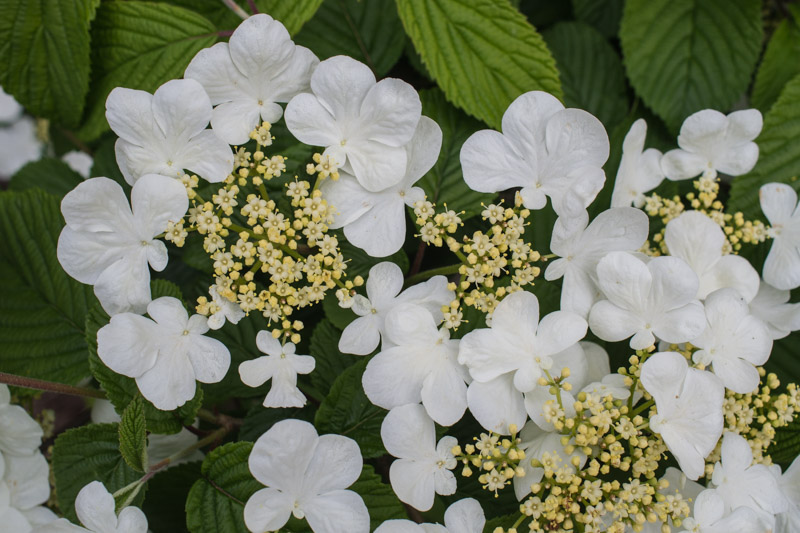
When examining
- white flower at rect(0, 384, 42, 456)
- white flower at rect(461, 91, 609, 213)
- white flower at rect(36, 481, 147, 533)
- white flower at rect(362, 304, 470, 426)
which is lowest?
white flower at rect(0, 384, 42, 456)

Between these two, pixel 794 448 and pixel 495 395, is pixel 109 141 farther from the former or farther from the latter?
pixel 794 448

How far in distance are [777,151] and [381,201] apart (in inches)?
22.2

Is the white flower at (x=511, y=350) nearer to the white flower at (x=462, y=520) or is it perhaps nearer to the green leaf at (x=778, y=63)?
the white flower at (x=462, y=520)

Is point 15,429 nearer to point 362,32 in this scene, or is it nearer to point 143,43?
point 143,43

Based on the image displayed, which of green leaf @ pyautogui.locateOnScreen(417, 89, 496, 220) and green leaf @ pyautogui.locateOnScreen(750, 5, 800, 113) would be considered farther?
green leaf @ pyautogui.locateOnScreen(750, 5, 800, 113)

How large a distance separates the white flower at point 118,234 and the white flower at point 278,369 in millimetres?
129

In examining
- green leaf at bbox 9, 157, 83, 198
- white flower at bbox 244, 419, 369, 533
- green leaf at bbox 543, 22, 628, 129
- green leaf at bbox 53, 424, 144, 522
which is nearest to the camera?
white flower at bbox 244, 419, 369, 533

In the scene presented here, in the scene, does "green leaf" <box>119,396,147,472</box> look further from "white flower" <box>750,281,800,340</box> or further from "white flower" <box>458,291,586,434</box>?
"white flower" <box>750,281,800,340</box>

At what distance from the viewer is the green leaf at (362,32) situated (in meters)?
0.93

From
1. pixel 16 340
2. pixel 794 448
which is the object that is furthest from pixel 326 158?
pixel 794 448

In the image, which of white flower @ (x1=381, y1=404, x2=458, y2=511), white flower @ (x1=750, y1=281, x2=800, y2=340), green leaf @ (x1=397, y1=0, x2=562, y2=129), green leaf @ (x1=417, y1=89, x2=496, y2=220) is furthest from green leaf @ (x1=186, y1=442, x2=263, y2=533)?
white flower @ (x1=750, y1=281, x2=800, y2=340)

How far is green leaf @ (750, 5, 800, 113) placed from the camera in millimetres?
1001

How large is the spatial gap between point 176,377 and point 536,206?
41 cm

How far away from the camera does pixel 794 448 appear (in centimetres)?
80
